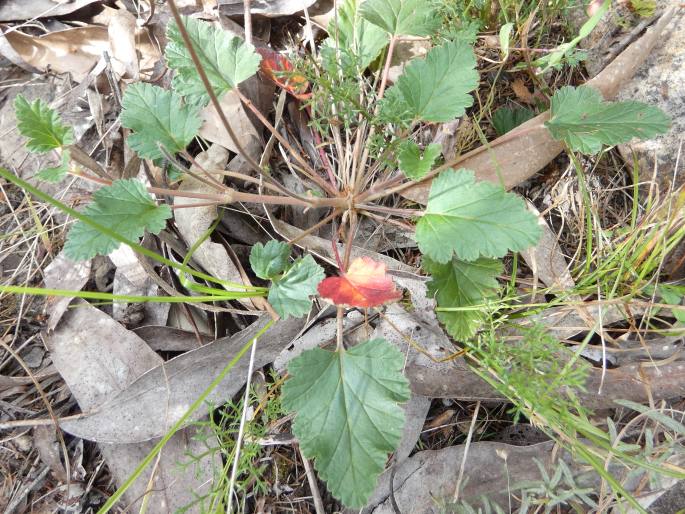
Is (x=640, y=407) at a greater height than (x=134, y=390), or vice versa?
(x=640, y=407)

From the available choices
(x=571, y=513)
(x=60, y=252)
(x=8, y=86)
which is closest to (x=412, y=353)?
(x=571, y=513)

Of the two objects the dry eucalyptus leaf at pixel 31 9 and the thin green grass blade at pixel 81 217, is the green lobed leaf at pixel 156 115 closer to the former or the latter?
the thin green grass blade at pixel 81 217

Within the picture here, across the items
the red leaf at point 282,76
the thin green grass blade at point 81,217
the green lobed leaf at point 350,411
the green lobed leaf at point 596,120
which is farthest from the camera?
the red leaf at point 282,76

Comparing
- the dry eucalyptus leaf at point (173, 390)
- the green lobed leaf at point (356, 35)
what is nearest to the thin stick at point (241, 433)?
the dry eucalyptus leaf at point (173, 390)

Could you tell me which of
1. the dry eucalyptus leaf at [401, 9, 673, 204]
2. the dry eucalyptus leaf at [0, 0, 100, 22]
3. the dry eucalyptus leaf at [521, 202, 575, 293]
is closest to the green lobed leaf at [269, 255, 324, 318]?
the dry eucalyptus leaf at [401, 9, 673, 204]

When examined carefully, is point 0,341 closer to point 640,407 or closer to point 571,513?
point 571,513

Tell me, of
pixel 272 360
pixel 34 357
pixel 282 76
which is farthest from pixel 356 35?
pixel 34 357
